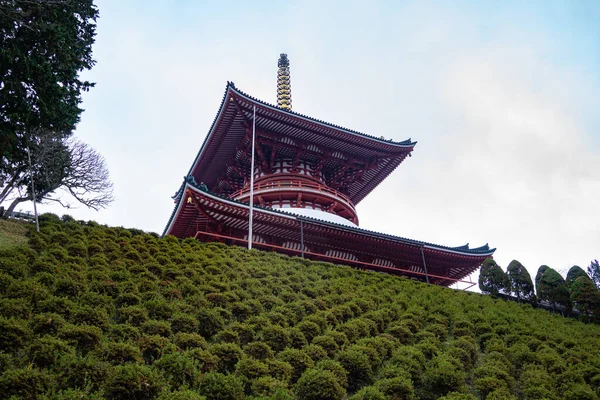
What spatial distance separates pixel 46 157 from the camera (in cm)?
2047

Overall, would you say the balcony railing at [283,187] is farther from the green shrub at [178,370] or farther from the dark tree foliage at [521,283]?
the green shrub at [178,370]

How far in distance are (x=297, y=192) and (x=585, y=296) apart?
1551 centimetres

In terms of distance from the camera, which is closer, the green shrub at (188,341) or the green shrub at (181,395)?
the green shrub at (181,395)

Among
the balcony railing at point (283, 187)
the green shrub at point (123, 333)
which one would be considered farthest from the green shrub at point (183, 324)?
the balcony railing at point (283, 187)

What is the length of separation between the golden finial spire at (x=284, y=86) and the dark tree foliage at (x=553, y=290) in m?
30.6

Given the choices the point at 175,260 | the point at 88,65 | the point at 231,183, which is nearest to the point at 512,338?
the point at 175,260

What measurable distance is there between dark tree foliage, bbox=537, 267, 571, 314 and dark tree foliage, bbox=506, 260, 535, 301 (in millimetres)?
500

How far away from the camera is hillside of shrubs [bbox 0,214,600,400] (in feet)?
25.5

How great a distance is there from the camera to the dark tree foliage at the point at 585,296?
72.4 ft

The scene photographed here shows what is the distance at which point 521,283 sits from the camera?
24000mm

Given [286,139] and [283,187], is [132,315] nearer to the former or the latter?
[283,187]

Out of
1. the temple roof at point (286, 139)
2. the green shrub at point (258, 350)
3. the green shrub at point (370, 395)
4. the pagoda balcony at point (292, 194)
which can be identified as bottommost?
the green shrub at point (370, 395)

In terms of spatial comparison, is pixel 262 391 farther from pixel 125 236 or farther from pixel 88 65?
pixel 88 65

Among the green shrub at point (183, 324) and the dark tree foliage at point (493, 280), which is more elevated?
the dark tree foliage at point (493, 280)
